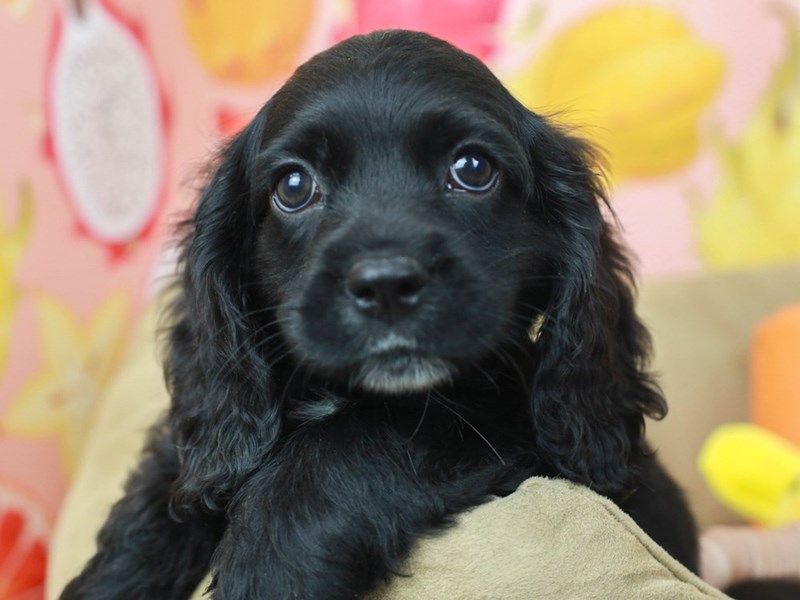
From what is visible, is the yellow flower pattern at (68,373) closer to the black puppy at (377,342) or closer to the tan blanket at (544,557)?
the black puppy at (377,342)

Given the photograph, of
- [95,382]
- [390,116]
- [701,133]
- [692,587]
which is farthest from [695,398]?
[95,382]

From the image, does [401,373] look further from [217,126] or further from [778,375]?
[217,126]

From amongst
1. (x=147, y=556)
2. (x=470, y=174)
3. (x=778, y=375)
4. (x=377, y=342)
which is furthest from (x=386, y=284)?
(x=778, y=375)

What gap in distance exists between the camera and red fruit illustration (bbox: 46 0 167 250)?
257 centimetres

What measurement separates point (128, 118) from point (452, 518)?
2105mm

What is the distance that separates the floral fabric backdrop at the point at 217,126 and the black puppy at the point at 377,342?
1.00m

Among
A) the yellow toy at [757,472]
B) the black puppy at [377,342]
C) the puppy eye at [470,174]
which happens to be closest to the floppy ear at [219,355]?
the black puppy at [377,342]

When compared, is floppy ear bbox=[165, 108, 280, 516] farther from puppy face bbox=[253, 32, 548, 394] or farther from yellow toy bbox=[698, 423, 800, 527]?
yellow toy bbox=[698, 423, 800, 527]

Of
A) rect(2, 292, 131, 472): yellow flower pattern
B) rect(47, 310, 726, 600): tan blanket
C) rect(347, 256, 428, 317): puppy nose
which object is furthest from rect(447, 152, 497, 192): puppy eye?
rect(2, 292, 131, 472): yellow flower pattern

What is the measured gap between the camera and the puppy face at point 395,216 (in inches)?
47.3

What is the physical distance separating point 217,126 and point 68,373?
1134mm

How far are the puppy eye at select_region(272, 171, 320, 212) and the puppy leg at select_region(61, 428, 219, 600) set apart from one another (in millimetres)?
590

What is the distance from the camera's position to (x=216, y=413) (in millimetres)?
1439

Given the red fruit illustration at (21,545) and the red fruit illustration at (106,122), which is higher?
the red fruit illustration at (106,122)
